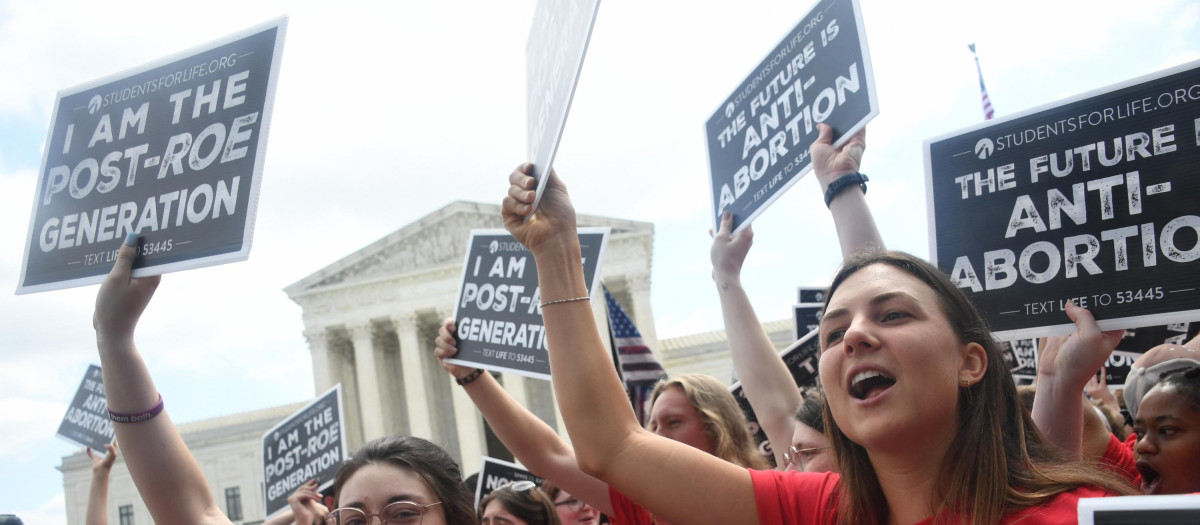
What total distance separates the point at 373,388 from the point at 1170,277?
42908 millimetres

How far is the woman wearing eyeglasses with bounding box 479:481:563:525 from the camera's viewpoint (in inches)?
164

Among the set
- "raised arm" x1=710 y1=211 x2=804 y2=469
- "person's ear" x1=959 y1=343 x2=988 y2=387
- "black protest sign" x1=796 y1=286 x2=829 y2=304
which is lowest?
"person's ear" x1=959 y1=343 x2=988 y2=387

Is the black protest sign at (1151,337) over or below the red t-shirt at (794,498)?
over

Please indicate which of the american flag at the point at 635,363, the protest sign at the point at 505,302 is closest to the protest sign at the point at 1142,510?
the protest sign at the point at 505,302

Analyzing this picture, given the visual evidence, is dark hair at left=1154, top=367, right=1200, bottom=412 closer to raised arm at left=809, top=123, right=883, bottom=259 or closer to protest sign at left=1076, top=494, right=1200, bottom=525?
raised arm at left=809, top=123, right=883, bottom=259

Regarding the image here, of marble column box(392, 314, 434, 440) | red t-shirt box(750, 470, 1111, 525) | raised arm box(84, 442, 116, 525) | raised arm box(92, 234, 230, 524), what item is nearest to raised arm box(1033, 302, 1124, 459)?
red t-shirt box(750, 470, 1111, 525)

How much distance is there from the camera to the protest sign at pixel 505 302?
15.7ft

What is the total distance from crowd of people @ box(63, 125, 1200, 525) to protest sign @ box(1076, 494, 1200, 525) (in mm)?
586

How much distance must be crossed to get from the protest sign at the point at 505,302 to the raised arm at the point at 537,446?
1.09m

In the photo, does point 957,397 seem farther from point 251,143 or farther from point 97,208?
point 97,208

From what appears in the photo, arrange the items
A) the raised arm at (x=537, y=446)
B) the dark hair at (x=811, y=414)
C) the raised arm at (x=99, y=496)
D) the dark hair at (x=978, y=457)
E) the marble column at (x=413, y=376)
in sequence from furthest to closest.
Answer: the marble column at (x=413, y=376) → the raised arm at (x=99, y=496) → the dark hair at (x=811, y=414) → the raised arm at (x=537, y=446) → the dark hair at (x=978, y=457)

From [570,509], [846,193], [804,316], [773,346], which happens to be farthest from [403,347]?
[846,193]

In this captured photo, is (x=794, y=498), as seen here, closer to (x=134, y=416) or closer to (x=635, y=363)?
(x=134, y=416)

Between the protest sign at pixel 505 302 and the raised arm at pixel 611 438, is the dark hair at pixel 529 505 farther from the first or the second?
the raised arm at pixel 611 438
